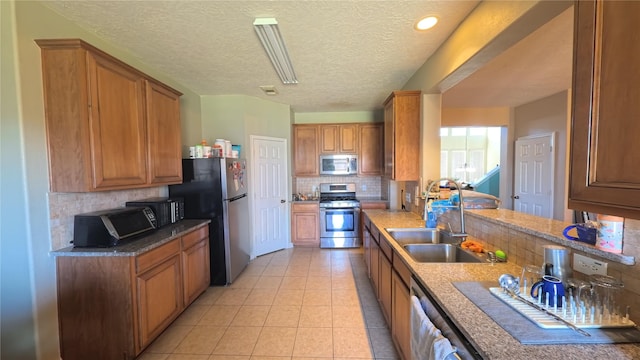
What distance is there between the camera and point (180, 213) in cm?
288

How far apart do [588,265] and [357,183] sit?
4151mm

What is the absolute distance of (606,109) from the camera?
0.76m

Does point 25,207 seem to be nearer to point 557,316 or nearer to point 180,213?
point 180,213

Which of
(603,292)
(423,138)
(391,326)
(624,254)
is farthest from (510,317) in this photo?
(423,138)

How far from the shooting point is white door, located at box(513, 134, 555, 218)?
400cm

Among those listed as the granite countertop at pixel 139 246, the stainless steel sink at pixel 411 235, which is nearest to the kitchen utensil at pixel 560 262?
the stainless steel sink at pixel 411 235

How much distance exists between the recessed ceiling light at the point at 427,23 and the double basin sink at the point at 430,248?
1685 mm

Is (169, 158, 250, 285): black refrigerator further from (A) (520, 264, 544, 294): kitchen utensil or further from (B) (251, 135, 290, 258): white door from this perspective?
(A) (520, 264, 544, 294): kitchen utensil

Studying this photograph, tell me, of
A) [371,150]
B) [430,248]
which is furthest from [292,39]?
[371,150]

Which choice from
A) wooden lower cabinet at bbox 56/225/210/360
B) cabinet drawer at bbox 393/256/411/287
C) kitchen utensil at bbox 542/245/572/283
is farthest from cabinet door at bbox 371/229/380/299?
wooden lower cabinet at bbox 56/225/210/360

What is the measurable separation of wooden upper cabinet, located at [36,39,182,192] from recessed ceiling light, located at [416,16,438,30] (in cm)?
233

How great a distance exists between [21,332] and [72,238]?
0.61 metres

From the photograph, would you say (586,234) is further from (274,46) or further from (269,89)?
(269,89)

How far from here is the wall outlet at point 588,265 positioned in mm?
1009
